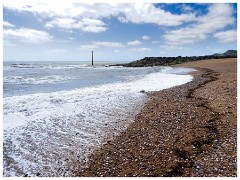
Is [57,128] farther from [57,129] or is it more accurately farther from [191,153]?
[191,153]

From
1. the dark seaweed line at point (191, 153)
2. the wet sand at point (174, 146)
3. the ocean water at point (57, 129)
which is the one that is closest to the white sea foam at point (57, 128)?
the ocean water at point (57, 129)

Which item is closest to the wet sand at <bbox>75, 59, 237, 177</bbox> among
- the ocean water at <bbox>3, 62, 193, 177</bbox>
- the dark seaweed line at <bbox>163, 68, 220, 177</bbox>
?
the dark seaweed line at <bbox>163, 68, 220, 177</bbox>

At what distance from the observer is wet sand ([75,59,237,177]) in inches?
288

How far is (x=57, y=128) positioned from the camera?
11.3 meters

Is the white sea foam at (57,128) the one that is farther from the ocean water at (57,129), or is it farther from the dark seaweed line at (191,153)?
the dark seaweed line at (191,153)

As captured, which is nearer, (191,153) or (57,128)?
(191,153)

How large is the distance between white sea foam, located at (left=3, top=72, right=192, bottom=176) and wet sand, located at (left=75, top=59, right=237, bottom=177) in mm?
630

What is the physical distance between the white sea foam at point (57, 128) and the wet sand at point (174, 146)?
0.63 metres

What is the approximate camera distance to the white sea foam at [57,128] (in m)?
7.89

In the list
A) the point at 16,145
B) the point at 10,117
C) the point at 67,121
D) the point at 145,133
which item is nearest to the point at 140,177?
the point at 145,133

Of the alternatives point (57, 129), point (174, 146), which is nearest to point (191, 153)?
point (174, 146)

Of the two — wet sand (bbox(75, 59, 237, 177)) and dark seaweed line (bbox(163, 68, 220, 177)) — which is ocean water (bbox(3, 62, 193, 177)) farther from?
dark seaweed line (bbox(163, 68, 220, 177))

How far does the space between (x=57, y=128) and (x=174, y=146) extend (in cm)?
491

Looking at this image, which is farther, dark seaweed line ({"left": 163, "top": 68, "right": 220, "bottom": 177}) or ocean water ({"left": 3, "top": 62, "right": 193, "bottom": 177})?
ocean water ({"left": 3, "top": 62, "right": 193, "bottom": 177})
